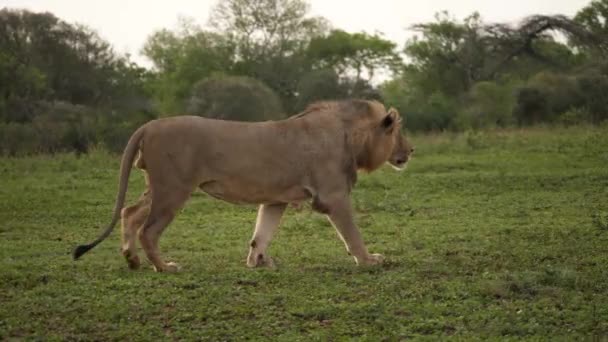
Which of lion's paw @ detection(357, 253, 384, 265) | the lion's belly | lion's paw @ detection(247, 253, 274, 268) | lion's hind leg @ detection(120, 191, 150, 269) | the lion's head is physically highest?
the lion's head

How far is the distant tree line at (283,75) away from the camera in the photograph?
895 inches

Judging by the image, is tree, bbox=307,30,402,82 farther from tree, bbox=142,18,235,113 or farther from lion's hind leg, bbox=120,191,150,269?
lion's hind leg, bbox=120,191,150,269

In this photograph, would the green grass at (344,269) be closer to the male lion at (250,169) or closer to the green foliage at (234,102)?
the male lion at (250,169)

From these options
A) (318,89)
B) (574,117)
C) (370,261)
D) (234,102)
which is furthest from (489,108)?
(370,261)

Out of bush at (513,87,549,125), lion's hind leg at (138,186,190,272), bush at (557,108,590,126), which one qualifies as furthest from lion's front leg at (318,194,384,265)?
bush at (513,87,549,125)

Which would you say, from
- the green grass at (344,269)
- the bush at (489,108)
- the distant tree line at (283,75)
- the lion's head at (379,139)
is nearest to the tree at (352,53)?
the distant tree line at (283,75)

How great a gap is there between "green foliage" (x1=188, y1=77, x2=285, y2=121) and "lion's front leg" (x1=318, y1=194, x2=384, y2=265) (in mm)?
14096

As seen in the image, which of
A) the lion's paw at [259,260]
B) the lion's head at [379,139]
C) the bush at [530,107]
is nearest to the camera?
the lion's paw at [259,260]

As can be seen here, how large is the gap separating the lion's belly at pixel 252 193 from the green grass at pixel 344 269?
534 millimetres

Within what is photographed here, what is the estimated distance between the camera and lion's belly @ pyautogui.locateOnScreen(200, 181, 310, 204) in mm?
7703

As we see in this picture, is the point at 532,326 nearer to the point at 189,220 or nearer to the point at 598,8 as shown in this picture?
the point at 189,220

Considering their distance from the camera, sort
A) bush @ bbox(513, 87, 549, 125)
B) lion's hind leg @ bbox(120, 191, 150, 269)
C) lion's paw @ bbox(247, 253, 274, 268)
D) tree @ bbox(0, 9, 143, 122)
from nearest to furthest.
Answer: lion's hind leg @ bbox(120, 191, 150, 269) → lion's paw @ bbox(247, 253, 274, 268) → bush @ bbox(513, 87, 549, 125) → tree @ bbox(0, 9, 143, 122)

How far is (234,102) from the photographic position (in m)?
22.1

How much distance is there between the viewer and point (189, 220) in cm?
1101
